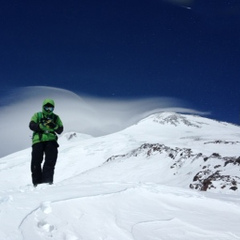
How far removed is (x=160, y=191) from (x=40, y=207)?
2.14 metres

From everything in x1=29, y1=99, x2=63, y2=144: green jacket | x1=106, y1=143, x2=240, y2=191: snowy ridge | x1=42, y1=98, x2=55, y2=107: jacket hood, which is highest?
x1=42, y1=98, x2=55, y2=107: jacket hood

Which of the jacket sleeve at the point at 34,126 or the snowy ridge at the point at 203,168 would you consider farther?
the snowy ridge at the point at 203,168

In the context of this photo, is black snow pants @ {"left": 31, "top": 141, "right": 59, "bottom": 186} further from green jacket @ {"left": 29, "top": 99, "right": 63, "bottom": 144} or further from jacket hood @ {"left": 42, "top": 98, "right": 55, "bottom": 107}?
jacket hood @ {"left": 42, "top": 98, "right": 55, "bottom": 107}

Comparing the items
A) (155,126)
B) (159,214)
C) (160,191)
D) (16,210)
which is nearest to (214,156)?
(160,191)

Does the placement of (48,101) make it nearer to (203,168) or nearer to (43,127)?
(43,127)

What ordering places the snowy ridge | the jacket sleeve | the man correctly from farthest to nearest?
1. the snowy ridge
2. the man
3. the jacket sleeve

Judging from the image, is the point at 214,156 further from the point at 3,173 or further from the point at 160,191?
the point at 3,173

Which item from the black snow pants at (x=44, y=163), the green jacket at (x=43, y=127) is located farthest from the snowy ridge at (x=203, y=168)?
the green jacket at (x=43, y=127)

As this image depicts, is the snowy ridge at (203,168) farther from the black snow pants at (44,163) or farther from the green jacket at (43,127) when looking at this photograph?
the green jacket at (43,127)

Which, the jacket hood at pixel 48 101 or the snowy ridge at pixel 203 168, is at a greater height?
the jacket hood at pixel 48 101

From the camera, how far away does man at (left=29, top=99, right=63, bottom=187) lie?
7605mm

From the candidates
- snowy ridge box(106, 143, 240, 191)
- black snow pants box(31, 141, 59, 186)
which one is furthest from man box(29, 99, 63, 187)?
snowy ridge box(106, 143, 240, 191)

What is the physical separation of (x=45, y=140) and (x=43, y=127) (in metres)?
0.33

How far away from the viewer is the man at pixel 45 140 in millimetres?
7605
